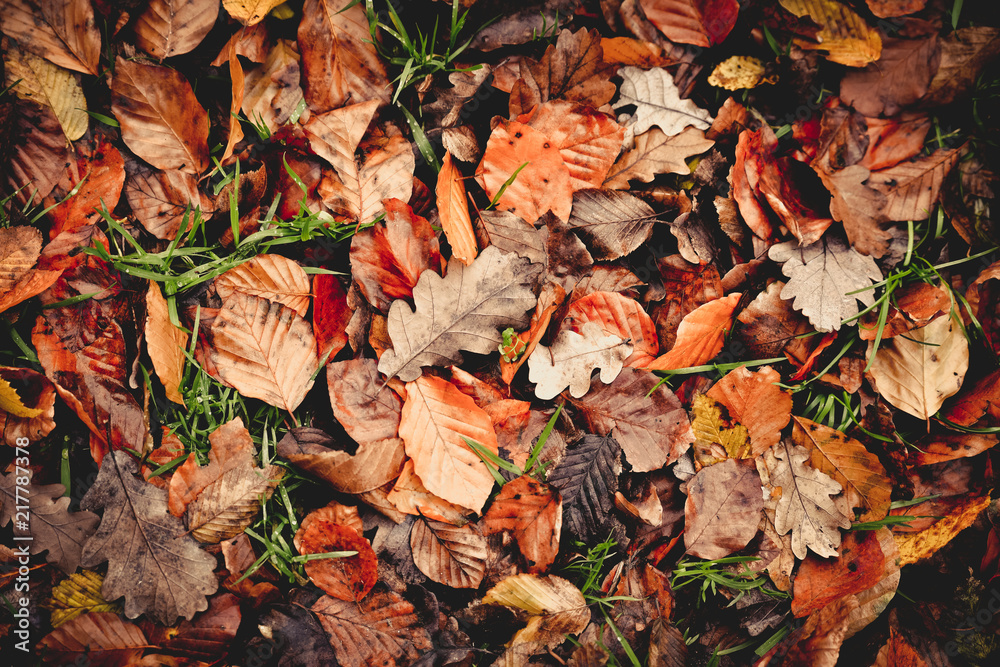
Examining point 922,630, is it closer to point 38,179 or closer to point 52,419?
point 52,419

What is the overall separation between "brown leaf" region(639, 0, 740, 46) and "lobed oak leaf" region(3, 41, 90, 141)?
7.12 feet

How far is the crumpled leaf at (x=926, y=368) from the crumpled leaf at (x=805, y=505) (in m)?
0.43

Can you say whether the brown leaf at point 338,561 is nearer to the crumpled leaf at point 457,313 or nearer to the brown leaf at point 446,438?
the brown leaf at point 446,438

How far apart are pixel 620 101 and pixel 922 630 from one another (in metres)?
2.37

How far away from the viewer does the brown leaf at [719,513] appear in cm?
200

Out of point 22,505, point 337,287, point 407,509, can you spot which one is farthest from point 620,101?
point 22,505

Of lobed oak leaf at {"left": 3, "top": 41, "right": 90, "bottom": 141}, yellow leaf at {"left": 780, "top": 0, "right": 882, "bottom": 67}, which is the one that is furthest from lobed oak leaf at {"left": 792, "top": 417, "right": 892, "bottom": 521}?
lobed oak leaf at {"left": 3, "top": 41, "right": 90, "bottom": 141}

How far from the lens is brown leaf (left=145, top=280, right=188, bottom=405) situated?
6.22 ft

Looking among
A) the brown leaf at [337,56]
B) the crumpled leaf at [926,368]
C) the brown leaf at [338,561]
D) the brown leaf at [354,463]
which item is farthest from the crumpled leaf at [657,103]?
the brown leaf at [338,561]

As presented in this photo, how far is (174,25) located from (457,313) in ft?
4.96

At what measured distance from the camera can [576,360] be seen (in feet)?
6.45

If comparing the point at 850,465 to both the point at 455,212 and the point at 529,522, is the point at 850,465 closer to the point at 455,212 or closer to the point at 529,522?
the point at 529,522

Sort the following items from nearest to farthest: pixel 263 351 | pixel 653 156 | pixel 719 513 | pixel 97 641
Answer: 1. pixel 97 641
2. pixel 263 351
3. pixel 719 513
4. pixel 653 156

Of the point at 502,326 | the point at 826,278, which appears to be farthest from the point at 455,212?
the point at 826,278
